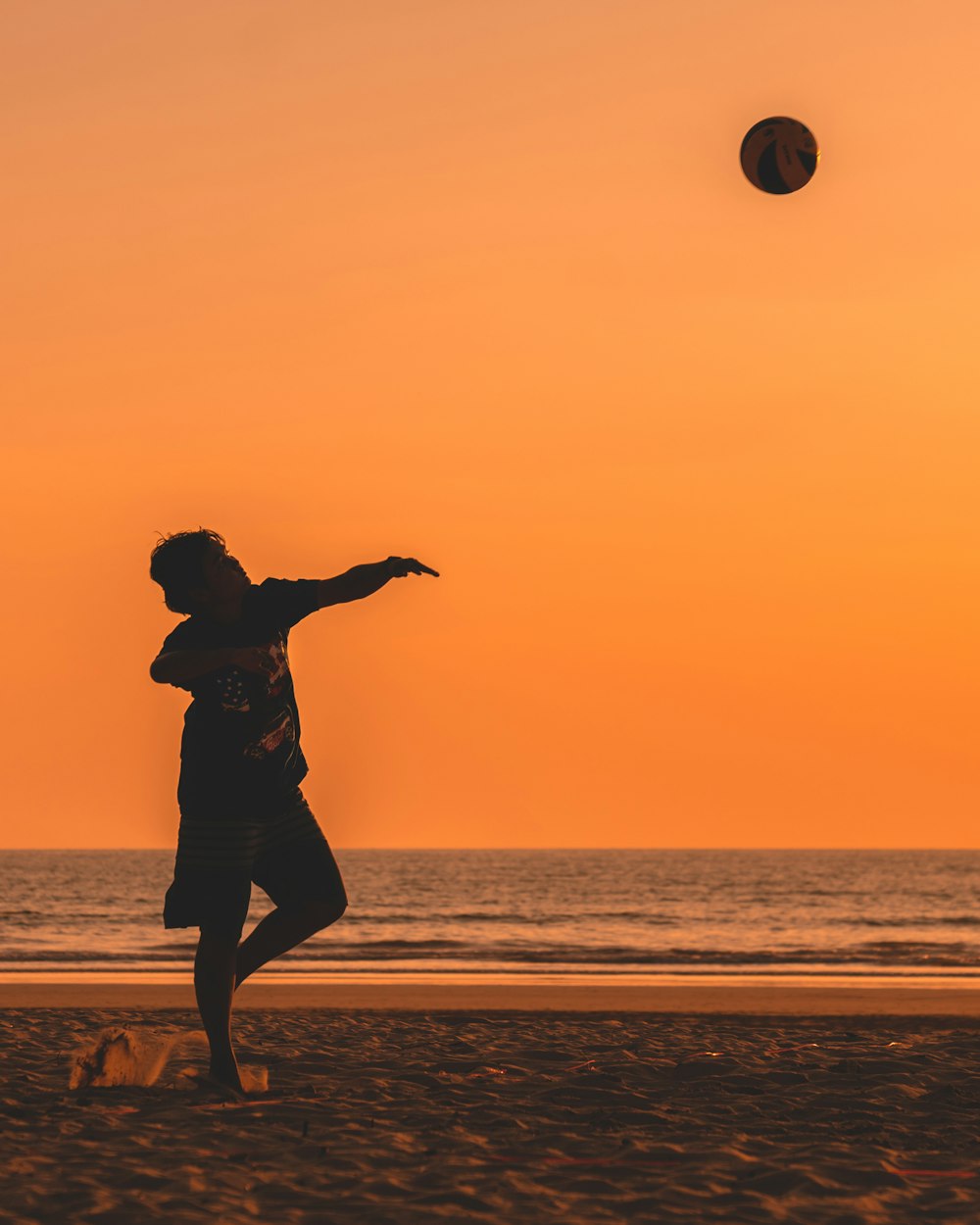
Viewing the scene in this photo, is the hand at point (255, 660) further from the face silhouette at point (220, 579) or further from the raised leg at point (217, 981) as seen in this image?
the raised leg at point (217, 981)

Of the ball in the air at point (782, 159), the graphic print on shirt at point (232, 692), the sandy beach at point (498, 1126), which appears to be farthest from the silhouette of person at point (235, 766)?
the ball in the air at point (782, 159)

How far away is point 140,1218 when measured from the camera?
4.42 meters

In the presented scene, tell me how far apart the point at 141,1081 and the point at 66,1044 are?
216 cm

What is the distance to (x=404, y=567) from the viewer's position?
6000 millimetres

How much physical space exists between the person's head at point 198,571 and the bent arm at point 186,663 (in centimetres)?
24

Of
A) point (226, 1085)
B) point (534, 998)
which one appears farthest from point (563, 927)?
point (226, 1085)

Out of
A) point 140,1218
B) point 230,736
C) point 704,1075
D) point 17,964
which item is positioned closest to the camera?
point 140,1218

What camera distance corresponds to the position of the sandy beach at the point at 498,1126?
467 centimetres

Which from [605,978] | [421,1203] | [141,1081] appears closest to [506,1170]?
[421,1203]

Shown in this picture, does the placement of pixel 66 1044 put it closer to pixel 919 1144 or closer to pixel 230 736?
pixel 230 736

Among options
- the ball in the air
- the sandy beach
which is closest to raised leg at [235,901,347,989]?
the sandy beach

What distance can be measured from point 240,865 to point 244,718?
0.57 metres

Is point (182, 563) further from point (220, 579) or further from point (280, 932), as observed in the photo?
point (280, 932)

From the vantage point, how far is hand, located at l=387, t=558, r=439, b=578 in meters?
5.94
